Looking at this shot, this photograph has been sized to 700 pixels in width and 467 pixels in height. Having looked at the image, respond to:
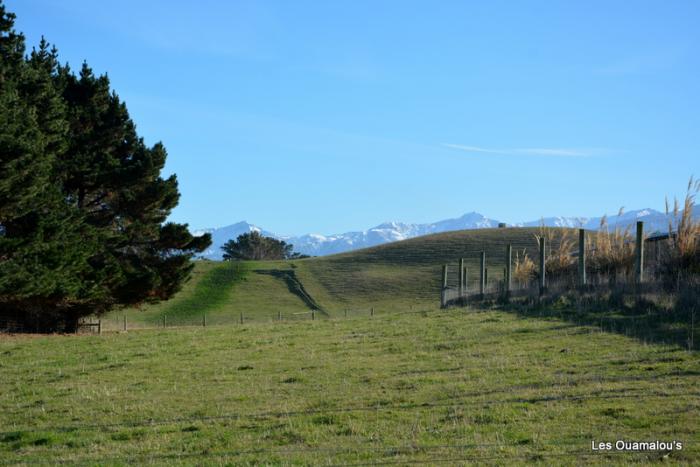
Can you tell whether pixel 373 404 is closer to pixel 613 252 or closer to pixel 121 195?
pixel 613 252

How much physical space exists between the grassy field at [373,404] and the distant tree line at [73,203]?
10.1 meters

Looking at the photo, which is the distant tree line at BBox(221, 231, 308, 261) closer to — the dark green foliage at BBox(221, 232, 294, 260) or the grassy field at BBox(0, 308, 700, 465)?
the dark green foliage at BBox(221, 232, 294, 260)

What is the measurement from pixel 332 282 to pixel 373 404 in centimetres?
6327

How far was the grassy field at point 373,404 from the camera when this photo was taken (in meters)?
7.12

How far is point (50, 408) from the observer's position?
1073 centimetres

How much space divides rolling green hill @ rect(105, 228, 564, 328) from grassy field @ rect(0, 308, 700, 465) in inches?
1346

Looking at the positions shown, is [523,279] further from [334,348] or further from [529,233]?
[529,233]

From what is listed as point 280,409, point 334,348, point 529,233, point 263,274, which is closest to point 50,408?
point 280,409

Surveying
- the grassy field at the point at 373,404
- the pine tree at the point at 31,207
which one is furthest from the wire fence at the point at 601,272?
the pine tree at the point at 31,207

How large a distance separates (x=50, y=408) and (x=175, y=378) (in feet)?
8.93

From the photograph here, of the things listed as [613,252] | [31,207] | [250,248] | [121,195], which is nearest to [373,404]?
[613,252]

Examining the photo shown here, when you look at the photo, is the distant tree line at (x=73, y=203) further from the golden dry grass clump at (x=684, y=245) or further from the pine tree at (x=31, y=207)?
the golden dry grass clump at (x=684, y=245)

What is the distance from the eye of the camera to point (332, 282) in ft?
238

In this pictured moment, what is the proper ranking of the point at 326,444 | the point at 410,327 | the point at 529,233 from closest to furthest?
1. the point at 326,444
2. the point at 410,327
3. the point at 529,233
